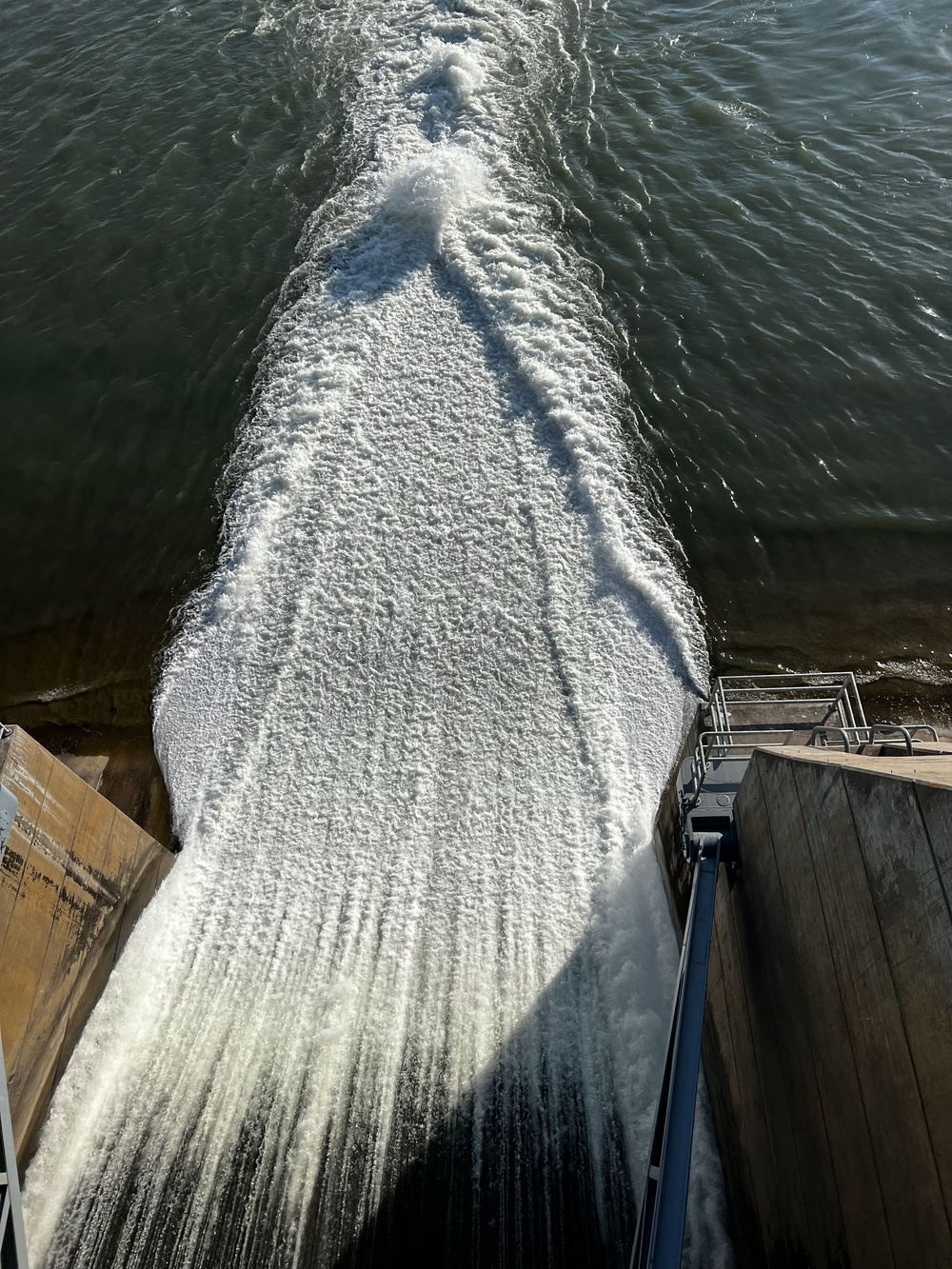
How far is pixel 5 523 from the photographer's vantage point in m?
14.1

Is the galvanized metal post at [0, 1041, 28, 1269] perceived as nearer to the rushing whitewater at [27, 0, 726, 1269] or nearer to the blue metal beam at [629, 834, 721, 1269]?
the rushing whitewater at [27, 0, 726, 1269]

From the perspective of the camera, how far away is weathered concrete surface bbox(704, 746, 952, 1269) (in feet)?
16.4

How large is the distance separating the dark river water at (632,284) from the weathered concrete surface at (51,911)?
12.1 feet

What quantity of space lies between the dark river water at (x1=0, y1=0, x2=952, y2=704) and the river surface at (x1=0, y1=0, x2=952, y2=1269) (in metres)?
0.09

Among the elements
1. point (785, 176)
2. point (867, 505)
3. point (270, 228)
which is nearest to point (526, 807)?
point (867, 505)

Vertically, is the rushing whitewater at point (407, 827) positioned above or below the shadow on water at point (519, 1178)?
above

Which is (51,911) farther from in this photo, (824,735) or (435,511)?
(824,735)

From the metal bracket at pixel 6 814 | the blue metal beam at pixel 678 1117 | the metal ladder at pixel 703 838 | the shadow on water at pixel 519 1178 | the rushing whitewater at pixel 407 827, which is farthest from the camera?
the rushing whitewater at pixel 407 827

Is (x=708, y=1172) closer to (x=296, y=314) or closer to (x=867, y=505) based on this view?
(x=867, y=505)

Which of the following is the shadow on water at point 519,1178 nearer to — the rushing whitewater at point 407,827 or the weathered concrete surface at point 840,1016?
the rushing whitewater at point 407,827

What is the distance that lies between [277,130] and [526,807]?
18188 millimetres

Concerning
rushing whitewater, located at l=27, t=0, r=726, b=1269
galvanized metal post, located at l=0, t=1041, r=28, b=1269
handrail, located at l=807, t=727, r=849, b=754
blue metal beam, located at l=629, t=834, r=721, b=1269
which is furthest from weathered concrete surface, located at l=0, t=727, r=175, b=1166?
handrail, located at l=807, t=727, r=849, b=754

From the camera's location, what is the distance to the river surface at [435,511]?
27.5 feet

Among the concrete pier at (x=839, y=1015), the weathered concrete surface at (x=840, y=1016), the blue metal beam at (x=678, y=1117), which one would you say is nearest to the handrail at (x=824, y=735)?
the concrete pier at (x=839, y=1015)
